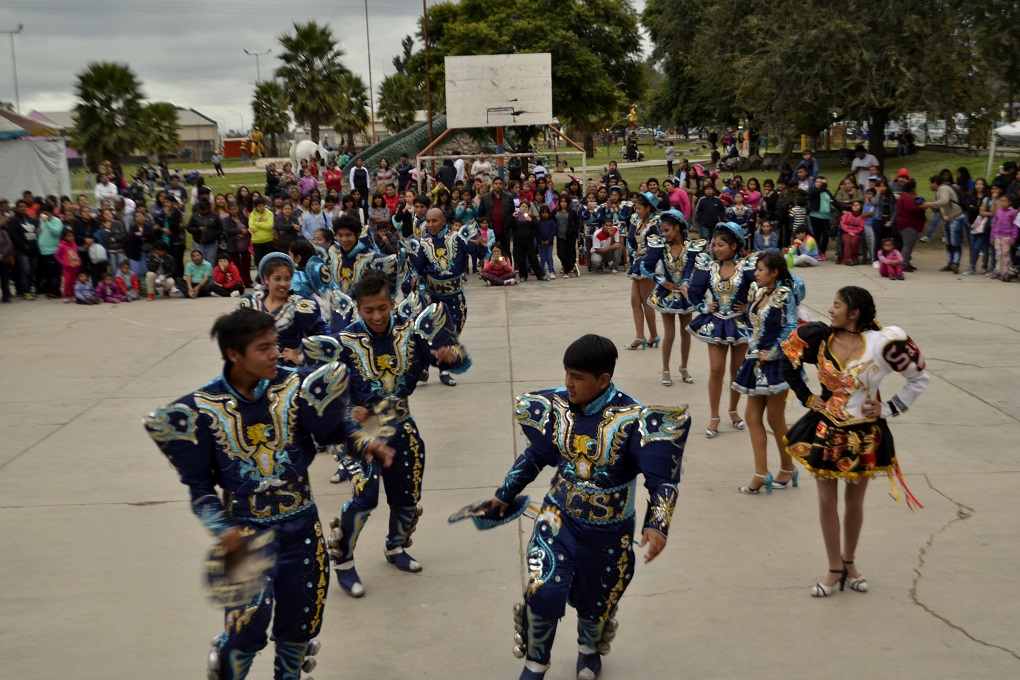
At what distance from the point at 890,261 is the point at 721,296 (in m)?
10.4

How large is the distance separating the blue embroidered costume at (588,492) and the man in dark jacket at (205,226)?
15359 mm

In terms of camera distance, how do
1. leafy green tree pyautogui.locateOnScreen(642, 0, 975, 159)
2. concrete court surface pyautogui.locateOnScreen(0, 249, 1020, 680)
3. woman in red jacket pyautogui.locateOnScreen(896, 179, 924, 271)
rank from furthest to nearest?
leafy green tree pyautogui.locateOnScreen(642, 0, 975, 159) → woman in red jacket pyautogui.locateOnScreen(896, 179, 924, 271) → concrete court surface pyautogui.locateOnScreen(0, 249, 1020, 680)

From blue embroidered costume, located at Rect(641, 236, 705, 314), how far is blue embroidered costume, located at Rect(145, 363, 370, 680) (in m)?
5.73

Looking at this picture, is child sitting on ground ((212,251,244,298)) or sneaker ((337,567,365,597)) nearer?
sneaker ((337,567,365,597))

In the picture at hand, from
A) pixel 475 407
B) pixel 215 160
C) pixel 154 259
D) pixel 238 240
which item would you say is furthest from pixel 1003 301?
pixel 215 160

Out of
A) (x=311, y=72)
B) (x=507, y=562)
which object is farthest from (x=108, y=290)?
(x=311, y=72)

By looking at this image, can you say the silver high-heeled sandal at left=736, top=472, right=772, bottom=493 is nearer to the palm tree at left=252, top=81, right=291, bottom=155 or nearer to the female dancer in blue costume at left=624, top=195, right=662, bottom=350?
the female dancer in blue costume at left=624, top=195, right=662, bottom=350

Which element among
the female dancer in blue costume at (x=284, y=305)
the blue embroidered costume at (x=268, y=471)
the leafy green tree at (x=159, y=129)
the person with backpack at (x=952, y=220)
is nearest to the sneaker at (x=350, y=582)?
the blue embroidered costume at (x=268, y=471)

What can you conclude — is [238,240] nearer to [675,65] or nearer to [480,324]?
[480,324]

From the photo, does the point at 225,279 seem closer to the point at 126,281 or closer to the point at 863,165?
the point at 126,281

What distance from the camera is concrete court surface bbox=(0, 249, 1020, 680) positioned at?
5.06 meters

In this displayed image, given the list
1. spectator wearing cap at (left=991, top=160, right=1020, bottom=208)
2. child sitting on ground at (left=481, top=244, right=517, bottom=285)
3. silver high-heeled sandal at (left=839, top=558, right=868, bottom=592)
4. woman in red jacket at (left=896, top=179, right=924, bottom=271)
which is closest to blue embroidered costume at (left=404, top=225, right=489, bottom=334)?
silver high-heeled sandal at (left=839, top=558, right=868, bottom=592)

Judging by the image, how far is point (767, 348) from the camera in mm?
6973

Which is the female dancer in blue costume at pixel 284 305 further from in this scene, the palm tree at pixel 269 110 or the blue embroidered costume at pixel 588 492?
the palm tree at pixel 269 110
